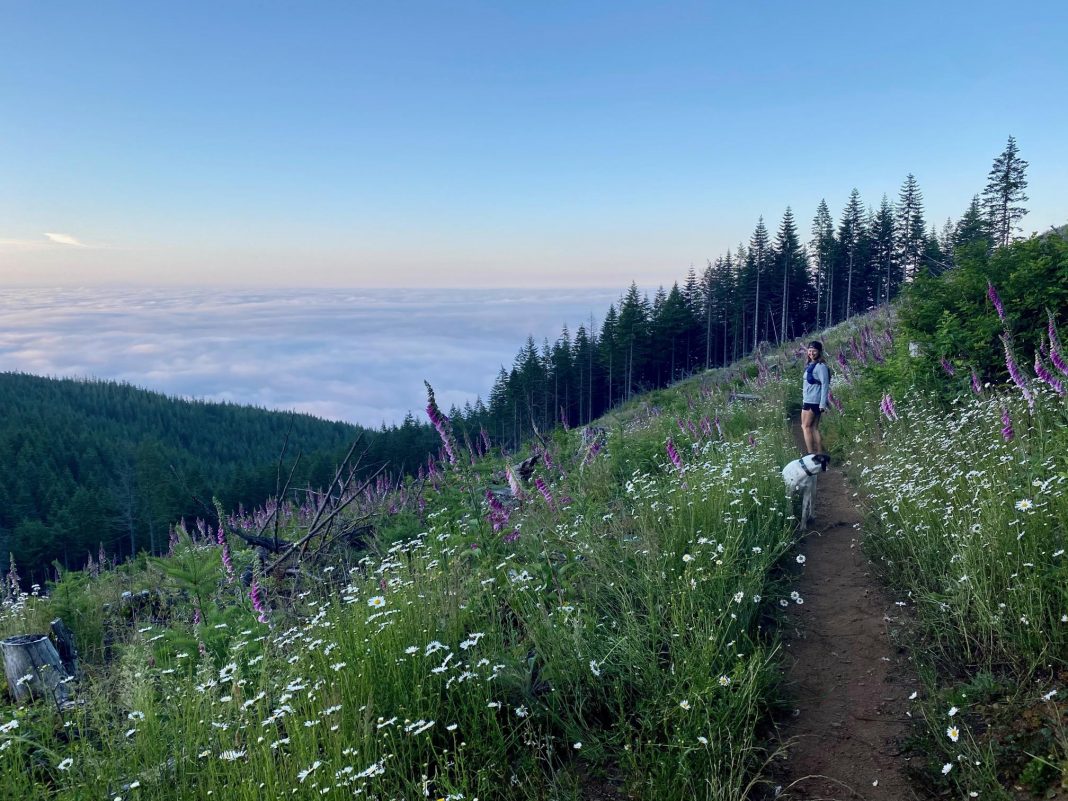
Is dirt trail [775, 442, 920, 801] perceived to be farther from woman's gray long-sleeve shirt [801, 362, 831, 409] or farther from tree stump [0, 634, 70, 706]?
tree stump [0, 634, 70, 706]

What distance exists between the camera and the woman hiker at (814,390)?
1048 cm

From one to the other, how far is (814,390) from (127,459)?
9807 centimetres

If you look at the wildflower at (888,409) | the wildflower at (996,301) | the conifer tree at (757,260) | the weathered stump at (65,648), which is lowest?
the weathered stump at (65,648)

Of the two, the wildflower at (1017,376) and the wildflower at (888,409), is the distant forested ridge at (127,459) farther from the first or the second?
the wildflower at (888,409)

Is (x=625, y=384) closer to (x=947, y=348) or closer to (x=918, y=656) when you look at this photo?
(x=947, y=348)

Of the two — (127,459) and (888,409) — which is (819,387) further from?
(127,459)

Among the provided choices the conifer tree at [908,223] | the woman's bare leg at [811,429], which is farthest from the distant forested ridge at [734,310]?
the woman's bare leg at [811,429]

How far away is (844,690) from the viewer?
13.3ft

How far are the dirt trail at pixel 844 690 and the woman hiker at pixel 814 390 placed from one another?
15.5ft

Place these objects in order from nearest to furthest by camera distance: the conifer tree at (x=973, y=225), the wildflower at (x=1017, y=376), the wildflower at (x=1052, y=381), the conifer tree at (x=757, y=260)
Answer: the wildflower at (x=1052, y=381) → the wildflower at (x=1017, y=376) → the conifer tree at (x=973, y=225) → the conifer tree at (x=757, y=260)

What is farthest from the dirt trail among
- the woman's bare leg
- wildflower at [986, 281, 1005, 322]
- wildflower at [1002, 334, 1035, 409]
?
the woman's bare leg

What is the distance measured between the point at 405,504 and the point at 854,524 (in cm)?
686

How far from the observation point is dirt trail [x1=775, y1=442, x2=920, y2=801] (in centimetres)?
324

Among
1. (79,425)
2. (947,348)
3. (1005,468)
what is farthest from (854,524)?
(79,425)
